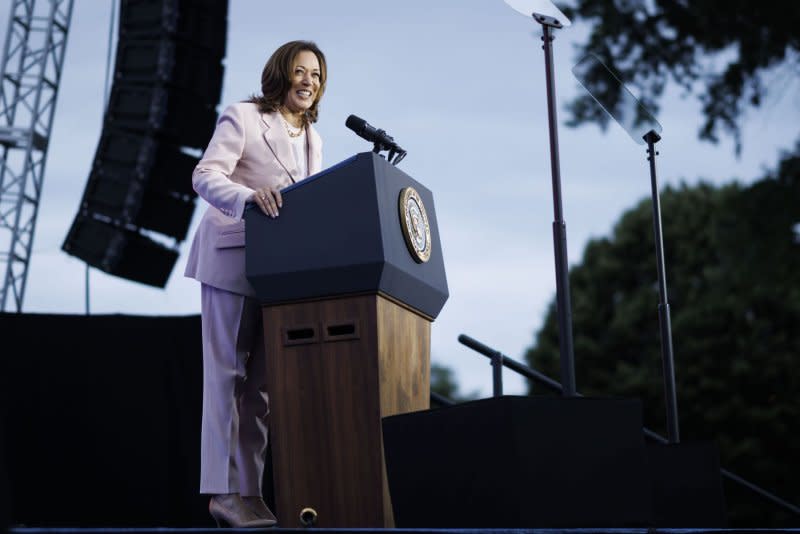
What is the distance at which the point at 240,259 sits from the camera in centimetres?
290

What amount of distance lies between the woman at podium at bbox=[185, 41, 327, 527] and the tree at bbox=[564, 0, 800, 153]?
6.89 metres

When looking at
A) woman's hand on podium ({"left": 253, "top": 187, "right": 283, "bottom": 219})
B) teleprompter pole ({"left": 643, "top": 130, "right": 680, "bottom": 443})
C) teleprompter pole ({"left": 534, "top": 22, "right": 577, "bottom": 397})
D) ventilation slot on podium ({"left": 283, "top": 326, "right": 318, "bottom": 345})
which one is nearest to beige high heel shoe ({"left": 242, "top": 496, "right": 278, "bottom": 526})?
ventilation slot on podium ({"left": 283, "top": 326, "right": 318, "bottom": 345})

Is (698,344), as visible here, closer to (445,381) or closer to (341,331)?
(341,331)

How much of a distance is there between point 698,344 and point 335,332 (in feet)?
46.3

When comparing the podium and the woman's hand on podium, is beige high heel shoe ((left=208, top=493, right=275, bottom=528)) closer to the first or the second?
the podium

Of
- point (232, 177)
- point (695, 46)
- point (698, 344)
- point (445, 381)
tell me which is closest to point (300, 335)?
point (232, 177)

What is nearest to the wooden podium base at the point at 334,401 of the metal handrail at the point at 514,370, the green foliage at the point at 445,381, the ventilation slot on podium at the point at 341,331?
the ventilation slot on podium at the point at 341,331

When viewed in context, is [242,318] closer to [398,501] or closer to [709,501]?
[398,501]

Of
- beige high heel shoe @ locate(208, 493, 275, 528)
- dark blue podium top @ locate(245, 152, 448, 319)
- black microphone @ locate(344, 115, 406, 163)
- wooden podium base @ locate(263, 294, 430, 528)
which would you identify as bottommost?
beige high heel shoe @ locate(208, 493, 275, 528)

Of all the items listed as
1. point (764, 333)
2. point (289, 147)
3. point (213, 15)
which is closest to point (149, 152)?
point (213, 15)

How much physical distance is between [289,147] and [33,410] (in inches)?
66.0

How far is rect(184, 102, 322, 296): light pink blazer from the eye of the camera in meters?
2.87

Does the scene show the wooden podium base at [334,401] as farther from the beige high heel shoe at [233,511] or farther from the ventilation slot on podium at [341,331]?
the beige high heel shoe at [233,511]

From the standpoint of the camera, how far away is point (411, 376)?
2.78m
